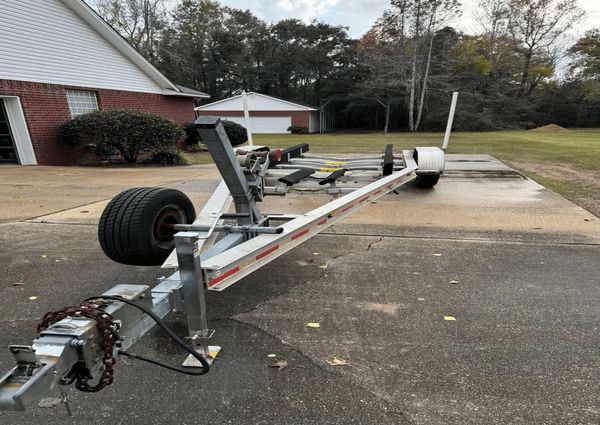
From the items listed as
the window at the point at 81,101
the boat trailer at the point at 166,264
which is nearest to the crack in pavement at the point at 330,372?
the boat trailer at the point at 166,264

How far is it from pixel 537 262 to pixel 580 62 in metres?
57.3

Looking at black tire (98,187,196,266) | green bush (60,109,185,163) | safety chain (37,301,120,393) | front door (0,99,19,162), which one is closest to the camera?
safety chain (37,301,120,393)

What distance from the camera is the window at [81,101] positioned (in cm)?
1395

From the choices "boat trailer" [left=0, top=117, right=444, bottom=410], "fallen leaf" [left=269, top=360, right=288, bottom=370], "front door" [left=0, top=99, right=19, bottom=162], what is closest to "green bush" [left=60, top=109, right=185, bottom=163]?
"front door" [left=0, top=99, right=19, bottom=162]

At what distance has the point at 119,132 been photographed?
12688mm

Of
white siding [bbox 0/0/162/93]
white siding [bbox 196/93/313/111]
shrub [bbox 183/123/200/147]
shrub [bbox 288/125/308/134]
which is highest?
white siding [bbox 0/0/162/93]

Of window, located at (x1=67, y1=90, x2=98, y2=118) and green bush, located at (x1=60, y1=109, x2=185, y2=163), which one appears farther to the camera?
window, located at (x1=67, y1=90, x2=98, y2=118)

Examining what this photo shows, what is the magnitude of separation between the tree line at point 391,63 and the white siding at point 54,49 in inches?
936

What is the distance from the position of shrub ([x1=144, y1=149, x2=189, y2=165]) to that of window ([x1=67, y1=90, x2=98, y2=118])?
3.06 metres

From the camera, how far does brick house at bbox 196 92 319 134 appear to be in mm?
42125

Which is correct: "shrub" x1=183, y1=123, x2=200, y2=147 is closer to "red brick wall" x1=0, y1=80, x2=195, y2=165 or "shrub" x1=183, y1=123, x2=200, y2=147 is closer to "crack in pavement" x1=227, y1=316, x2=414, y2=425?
"red brick wall" x1=0, y1=80, x2=195, y2=165

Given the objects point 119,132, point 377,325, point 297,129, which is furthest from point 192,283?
point 297,129

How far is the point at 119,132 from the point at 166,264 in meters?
11.3

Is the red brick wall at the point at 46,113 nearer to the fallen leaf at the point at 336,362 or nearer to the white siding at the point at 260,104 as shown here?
the fallen leaf at the point at 336,362
